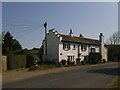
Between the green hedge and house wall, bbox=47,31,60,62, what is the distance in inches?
396

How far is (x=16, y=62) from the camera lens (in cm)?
3934

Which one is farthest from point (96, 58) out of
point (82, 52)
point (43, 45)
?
point (43, 45)

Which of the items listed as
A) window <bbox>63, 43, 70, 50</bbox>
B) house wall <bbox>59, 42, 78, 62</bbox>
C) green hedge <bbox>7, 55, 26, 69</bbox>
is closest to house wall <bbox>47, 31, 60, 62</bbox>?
house wall <bbox>59, 42, 78, 62</bbox>

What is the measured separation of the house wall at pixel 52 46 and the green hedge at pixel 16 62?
10065mm

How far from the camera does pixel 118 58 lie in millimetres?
73500

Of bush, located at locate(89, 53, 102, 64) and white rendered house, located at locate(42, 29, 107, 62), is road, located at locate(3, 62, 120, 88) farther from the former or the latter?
bush, located at locate(89, 53, 102, 64)

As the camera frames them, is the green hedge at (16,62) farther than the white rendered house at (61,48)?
No

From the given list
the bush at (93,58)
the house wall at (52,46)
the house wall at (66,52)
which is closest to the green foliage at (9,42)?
the house wall at (52,46)

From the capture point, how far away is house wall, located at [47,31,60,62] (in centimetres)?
5122

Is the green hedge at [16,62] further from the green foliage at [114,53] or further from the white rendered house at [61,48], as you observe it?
the green foliage at [114,53]

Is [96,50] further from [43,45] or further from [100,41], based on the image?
[43,45]

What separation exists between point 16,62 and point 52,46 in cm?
1416

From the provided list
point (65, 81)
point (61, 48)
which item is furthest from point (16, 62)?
point (65, 81)

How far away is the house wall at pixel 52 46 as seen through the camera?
51219 mm
